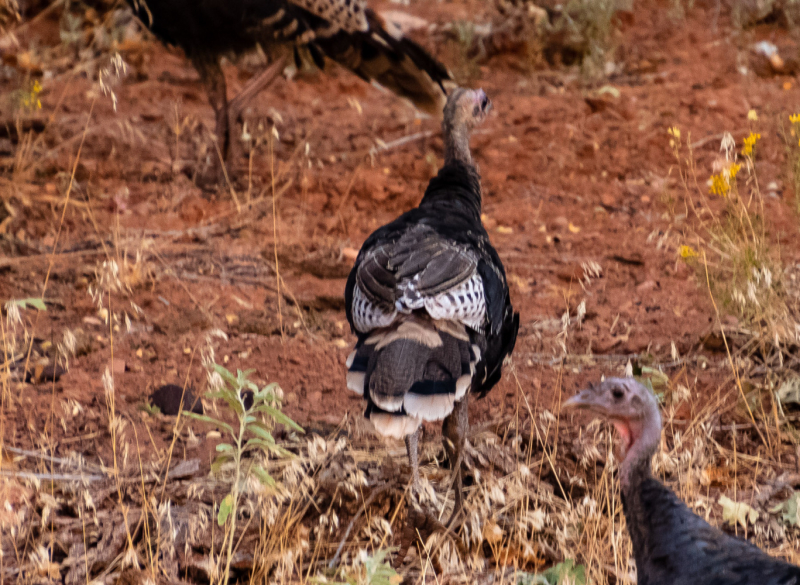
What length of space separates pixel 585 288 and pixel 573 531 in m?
1.90

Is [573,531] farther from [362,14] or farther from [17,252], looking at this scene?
[362,14]

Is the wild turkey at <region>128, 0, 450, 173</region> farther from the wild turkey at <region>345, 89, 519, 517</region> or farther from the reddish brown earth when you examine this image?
the wild turkey at <region>345, 89, 519, 517</region>

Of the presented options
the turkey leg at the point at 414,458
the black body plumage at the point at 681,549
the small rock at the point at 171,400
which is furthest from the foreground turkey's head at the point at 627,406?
the small rock at the point at 171,400

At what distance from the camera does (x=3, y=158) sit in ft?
18.2

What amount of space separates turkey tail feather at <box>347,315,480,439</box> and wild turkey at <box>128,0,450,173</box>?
9.98 feet

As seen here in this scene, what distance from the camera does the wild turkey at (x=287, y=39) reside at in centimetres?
510

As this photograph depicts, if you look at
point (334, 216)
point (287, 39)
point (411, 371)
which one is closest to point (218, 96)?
point (287, 39)

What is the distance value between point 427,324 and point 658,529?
95 cm

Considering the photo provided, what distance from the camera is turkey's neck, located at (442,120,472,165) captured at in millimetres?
3852

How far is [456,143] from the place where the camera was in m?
3.87

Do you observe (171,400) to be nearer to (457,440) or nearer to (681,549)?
(457,440)

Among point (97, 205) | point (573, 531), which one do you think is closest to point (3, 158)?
point (97, 205)

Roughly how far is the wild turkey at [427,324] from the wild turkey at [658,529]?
46cm

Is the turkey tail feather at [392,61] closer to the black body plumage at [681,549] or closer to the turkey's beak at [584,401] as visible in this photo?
the turkey's beak at [584,401]
